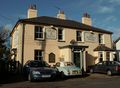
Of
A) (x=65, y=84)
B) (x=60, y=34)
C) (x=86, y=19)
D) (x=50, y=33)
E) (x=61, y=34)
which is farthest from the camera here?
(x=86, y=19)

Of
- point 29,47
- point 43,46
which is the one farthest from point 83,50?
point 29,47

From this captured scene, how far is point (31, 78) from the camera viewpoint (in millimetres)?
17562

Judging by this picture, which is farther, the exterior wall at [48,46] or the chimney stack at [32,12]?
the chimney stack at [32,12]

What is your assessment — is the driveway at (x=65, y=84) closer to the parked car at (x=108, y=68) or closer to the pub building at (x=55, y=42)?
the parked car at (x=108, y=68)

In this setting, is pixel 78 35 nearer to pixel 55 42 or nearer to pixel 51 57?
pixel 55 42

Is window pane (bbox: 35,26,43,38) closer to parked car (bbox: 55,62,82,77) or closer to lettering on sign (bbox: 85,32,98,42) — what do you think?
parked car (bbox: 55,62,82,77)

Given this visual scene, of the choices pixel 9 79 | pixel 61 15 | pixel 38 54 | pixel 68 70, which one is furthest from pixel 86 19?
pixel 9 79

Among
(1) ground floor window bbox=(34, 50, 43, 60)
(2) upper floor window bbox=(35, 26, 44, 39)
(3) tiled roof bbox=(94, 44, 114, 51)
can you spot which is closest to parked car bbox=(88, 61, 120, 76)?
(3) tiled roof bbox=(94, 44, 114, 51)

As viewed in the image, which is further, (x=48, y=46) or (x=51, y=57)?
Result: (x=51, y=57)

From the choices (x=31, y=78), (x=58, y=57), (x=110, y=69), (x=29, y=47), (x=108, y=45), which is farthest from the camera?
(x=108, y=45)

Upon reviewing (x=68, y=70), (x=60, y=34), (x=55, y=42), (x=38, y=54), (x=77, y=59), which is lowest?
(x=68, y=70)

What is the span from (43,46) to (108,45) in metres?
11.0

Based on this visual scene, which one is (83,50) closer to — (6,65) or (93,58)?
(93,58)

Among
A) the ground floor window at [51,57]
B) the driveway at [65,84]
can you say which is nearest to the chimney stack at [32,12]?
the ground floor window at [51,57]
